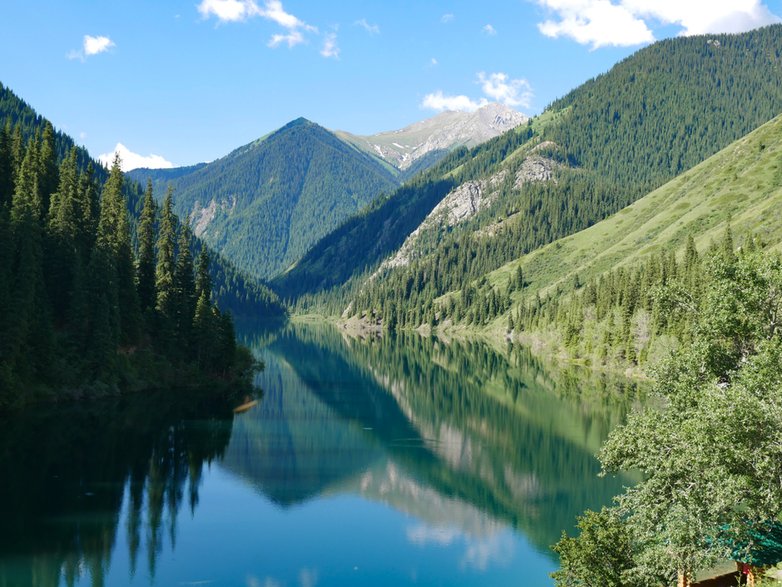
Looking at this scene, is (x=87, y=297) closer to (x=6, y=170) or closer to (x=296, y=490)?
(x=6, y=170)

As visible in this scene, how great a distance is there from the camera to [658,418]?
36438 millimetres

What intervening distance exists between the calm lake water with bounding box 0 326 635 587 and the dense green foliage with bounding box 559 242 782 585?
44.4 feet

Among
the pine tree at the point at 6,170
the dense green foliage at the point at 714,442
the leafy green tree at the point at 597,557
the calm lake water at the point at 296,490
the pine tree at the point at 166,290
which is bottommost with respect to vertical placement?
the calm lake water at the point at 296,490

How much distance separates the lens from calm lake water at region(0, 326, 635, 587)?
43.5 meters

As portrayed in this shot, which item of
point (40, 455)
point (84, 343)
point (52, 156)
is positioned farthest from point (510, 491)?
point (52, 156)

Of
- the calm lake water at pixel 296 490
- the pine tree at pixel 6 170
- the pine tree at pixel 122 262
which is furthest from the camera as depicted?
the pine tree at pixel 6 170

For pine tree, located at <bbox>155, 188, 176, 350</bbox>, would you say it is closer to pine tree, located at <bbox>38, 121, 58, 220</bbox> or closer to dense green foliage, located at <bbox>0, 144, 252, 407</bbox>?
dense green foliage, located at <bbox>0, 144, 252, 407</bbox>

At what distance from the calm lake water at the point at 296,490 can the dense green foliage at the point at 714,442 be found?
13.5m

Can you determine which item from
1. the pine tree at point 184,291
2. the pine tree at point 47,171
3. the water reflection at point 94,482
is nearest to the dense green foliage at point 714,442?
the water reflection at point 94,482

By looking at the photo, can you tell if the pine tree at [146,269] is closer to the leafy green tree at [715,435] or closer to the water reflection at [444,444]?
the water reflection at [444,444]

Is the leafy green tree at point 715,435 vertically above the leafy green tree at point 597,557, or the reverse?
the leafy green tree at point 715,435

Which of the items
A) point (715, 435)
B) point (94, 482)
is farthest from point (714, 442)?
point (94, 482)

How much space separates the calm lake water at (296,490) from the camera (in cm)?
4347

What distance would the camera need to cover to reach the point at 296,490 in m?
61.6
